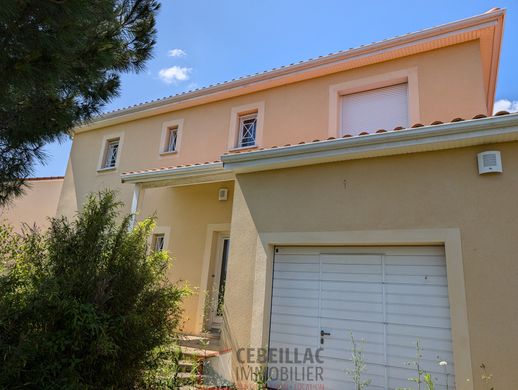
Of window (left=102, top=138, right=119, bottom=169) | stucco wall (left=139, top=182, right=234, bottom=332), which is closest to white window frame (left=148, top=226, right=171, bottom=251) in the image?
stucco wall (left=139, top=182, right=234, bottom=332)

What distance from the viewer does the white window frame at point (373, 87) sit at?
31.3 ft

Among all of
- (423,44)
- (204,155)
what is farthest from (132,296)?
(423,44)

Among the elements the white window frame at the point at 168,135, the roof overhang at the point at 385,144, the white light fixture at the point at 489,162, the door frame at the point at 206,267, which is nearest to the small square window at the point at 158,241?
the door frame at the point at 206,267

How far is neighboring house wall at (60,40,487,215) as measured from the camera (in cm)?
920

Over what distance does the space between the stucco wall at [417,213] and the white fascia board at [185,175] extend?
3.09 ft

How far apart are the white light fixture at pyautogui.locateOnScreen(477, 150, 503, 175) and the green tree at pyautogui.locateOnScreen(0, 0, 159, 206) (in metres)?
5.93

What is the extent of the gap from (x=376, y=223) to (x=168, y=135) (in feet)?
32.4

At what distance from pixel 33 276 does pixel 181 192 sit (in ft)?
21.4

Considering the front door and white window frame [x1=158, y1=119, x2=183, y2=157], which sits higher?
white window frame [x1=158, y1=119, x2=183, y2=157]

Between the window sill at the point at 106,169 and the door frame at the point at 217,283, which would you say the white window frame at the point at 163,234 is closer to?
the door frame at the point at 217,283

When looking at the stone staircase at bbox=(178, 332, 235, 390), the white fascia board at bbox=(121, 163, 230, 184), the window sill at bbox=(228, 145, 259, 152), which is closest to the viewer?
the stone staircase at bbox=(178, 332, 235, 390)

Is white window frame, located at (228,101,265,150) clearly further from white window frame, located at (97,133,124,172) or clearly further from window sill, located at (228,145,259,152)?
white window frame, located at (97,133,124,172)

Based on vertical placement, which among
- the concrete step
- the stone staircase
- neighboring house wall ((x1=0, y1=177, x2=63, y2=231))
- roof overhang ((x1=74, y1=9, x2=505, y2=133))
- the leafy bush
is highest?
roof overhang ((x1=74, y1=9, x2=505, y2=133))

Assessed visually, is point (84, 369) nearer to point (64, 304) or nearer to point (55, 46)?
point (64, 304)
